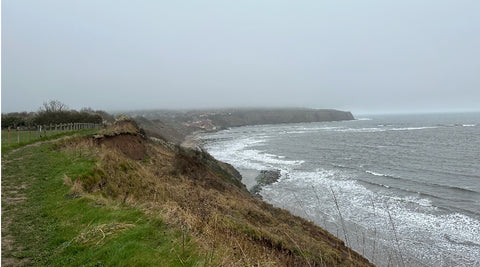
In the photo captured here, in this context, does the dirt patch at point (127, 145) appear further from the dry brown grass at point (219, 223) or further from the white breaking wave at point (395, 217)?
the white breaking wave at point (395, 217)

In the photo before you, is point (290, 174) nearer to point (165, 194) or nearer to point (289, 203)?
point (289, 203)

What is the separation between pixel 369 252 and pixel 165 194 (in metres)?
10.9

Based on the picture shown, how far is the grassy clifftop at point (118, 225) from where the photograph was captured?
5445mm

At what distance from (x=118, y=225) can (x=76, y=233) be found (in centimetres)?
98

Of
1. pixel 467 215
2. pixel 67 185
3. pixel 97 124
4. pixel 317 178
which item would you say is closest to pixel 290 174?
pixel 317 178

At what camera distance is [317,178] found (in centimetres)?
2983

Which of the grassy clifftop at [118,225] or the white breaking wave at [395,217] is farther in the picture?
the white breaking wave at [395,217]

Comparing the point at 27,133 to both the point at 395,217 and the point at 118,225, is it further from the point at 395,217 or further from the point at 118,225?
the point at 395,217

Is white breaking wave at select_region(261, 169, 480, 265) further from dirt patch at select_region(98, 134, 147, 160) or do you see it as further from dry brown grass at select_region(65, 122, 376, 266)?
dirt patch at select_region(98, 134, 147, 160)

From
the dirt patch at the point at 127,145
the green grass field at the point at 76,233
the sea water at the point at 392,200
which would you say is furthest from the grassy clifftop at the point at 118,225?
the dirt patch at the point at 127,145

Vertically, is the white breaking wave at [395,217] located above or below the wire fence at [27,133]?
below

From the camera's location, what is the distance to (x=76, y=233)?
646 cm

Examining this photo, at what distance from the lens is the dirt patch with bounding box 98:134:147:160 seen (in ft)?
72.0

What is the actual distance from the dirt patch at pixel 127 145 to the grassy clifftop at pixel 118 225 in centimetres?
601
